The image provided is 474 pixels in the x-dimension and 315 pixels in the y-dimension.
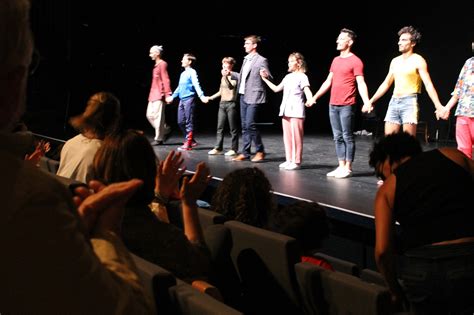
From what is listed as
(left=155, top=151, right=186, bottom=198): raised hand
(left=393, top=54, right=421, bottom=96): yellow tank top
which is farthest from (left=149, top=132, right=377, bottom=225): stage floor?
(left=155, top=151, right=186, bottom=198): raised hand

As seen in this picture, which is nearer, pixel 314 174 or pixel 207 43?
pixel 314 174

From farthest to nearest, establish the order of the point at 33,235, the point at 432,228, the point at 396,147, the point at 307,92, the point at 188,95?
the point at 188,95, the point at 307,92, the point at 396,147, the point at 432,228, the point at 33,235

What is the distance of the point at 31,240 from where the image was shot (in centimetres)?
66

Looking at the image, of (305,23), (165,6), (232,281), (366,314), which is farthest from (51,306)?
(305,23)

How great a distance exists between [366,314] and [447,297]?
432mm

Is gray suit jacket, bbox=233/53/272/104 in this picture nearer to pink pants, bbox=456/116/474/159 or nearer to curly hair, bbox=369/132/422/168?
pink pants, bbox=456/116/474/159

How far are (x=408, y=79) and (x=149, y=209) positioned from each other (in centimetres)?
350

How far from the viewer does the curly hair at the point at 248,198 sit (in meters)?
2.26

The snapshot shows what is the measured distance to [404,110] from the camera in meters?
4.68

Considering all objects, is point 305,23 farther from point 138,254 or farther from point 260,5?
point 138,254

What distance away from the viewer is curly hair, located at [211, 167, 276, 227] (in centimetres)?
226

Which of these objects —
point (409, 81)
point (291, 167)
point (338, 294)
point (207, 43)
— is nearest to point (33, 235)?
point (338, 294)

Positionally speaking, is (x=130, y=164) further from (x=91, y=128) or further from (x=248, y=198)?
(x=91, y=128)

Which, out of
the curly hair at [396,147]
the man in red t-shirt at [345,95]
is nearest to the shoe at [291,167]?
the man in red t-shirt at [345,95]
